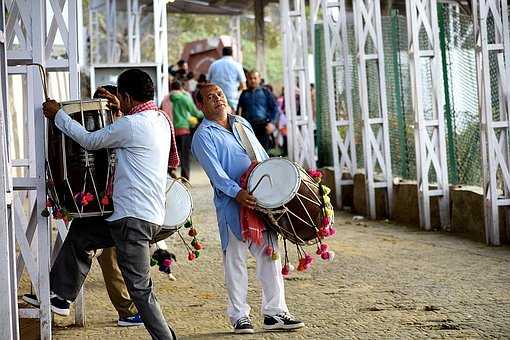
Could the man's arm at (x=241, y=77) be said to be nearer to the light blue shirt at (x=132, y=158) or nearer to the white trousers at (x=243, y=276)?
the white trousers at (x=243, y=276)

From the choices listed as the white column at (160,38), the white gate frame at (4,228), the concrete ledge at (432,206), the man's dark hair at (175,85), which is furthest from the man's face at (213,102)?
the man's dark hair at (175,85)

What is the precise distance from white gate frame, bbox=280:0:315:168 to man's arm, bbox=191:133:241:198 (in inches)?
449

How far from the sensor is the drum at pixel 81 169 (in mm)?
6996

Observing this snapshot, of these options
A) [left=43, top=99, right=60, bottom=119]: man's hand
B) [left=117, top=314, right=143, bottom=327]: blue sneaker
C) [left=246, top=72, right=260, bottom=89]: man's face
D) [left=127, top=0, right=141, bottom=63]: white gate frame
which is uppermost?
[left=127, top=0, right=141, bottom=63]: white gate frame

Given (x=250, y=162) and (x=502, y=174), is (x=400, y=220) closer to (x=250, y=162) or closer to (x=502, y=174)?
(x=502, y=174)

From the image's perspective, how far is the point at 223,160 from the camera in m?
7.84

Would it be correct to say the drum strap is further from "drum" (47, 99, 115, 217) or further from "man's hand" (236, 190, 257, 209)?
"drum" (47, 99, 115, 217)

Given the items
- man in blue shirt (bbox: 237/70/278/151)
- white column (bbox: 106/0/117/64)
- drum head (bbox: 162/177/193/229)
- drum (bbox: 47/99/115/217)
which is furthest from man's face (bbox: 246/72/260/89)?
drum (bbox: 47/99/115/217)

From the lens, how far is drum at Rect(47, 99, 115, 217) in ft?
23.0

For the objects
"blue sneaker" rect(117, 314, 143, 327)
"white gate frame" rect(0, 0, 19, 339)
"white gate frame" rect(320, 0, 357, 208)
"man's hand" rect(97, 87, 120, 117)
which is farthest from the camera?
"white gate frame" rect(320, 0, 357, 208)

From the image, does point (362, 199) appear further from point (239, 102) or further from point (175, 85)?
point (175, 85)

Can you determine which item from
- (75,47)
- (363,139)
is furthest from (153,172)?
(363,139)

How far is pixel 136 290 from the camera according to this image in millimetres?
6801

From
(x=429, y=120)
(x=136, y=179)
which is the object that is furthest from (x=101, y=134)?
(x=429, y=120)
